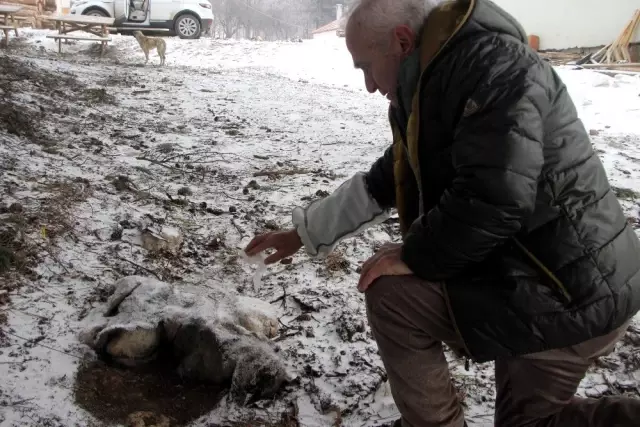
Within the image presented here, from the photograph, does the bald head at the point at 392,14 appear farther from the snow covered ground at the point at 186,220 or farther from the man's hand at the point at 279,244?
the snow covered ground at the point at 186,220

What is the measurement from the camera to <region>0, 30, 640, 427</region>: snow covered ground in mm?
2246

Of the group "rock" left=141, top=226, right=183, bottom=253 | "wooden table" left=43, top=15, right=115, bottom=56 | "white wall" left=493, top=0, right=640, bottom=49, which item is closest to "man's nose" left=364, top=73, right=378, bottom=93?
"rock" left=141, top=226, right=183, bottom=253

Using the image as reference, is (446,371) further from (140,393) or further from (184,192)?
(184,192)

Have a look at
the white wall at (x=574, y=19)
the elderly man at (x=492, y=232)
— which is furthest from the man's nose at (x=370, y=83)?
the white wall at (x=574, y=19)

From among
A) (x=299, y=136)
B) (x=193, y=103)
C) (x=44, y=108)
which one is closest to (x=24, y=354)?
(x=44, y=108)

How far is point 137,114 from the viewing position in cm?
686

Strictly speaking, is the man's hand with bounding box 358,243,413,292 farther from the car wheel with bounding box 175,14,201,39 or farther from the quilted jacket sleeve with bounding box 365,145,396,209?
the car wheel with bounding box 175,14,201,39

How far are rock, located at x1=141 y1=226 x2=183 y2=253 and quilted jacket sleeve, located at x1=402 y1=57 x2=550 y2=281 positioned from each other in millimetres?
2434

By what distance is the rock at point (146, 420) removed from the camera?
2.04 metres

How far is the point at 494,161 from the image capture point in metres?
1.34

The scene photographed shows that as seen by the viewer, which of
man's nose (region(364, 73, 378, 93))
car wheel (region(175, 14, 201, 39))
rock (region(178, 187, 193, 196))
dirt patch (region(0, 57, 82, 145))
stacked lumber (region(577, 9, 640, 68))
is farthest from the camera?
car wheel (region(175, 14, 201, 39))

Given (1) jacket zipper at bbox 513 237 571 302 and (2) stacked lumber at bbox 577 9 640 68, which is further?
(2) stacked lumber at bbox 577 9 640 68

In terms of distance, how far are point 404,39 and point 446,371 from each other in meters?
1.07

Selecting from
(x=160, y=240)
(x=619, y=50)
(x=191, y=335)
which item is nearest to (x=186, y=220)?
(x=160, y=240)
